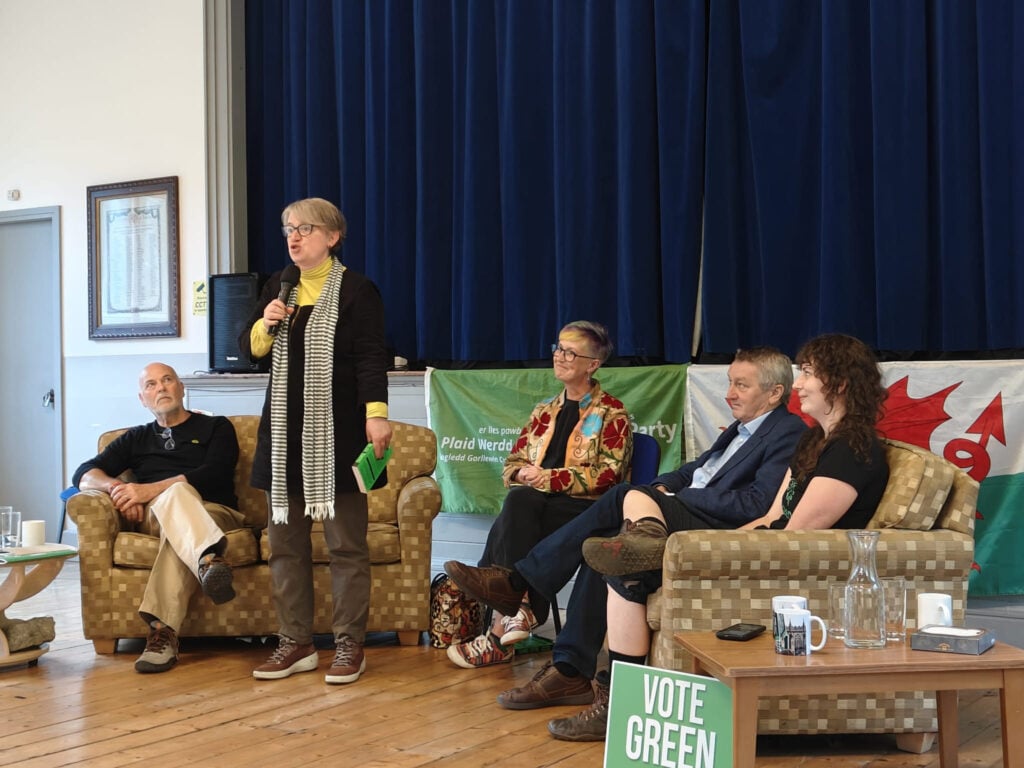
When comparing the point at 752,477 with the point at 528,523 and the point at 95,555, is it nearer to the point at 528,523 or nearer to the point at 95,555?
the point at 528,523

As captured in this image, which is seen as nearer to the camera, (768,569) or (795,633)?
(795,633)

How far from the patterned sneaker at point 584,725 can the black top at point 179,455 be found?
1724 mm

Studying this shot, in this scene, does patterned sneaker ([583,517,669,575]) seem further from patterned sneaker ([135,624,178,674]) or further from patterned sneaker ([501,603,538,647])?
patterned sneaker ([135,624,178,674])

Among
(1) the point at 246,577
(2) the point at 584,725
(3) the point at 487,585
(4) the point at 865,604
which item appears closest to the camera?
(4) the point at 865,604

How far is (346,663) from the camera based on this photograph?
3.50m

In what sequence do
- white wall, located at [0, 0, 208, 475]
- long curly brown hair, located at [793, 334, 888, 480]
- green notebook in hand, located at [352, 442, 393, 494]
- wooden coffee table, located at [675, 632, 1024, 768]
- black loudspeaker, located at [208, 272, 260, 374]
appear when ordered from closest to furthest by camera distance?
wooden coffee table, located at [675, 632, 1024, 768] < long curly brown hair, located at [793, 334, 888, 480] < green notebook in hand, located at [352, 442, 393, 494] < black loudspeaker, located at [208, 272, 260, 374] < white wall, located at [0, 0, 208, 475]

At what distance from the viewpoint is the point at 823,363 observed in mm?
2838

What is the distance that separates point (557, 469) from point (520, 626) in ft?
1.70

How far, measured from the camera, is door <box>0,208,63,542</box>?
6.52 metres

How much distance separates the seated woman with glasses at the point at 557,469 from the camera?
144 inches

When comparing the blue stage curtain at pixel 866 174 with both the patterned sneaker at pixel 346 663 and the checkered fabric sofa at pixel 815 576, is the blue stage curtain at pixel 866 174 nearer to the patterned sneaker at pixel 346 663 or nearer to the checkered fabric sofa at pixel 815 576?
the checkered fabric sofa at pixel 815 576

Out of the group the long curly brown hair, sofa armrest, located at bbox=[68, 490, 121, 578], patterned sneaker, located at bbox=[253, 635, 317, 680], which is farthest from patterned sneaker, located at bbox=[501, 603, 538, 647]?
sofa armrest, located at bbox=[68, 490, 121, 578]

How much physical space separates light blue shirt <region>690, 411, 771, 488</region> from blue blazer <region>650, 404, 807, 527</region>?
0.14 ft

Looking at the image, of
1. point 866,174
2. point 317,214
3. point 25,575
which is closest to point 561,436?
point 317,214
